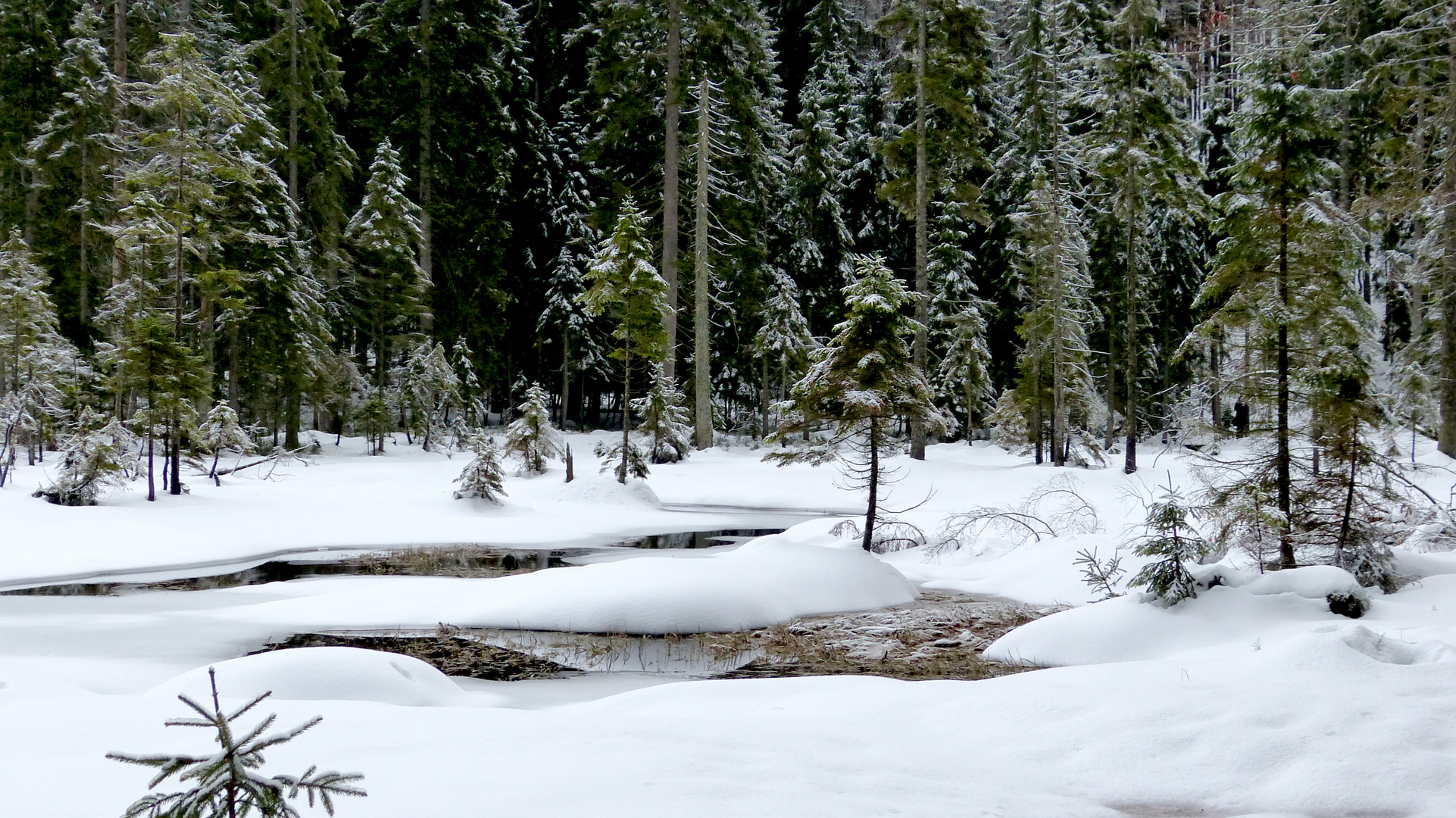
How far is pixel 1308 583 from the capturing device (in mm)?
8250

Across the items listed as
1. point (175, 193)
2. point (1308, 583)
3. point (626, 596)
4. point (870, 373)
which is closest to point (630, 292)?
point (175, 193)

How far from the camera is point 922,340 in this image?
87.8 ft

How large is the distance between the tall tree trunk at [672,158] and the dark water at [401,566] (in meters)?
14.4

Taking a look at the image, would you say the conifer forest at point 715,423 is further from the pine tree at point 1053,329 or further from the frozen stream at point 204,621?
the pine tree at point 1053,329

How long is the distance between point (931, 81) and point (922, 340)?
288 inches

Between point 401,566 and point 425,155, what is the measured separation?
24043 millimetres

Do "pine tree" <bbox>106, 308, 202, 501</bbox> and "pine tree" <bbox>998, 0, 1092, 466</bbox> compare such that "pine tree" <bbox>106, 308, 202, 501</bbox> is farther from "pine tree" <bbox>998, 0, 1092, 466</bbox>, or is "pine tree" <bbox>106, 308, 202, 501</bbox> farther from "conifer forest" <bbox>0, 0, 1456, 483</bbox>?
"pine tree" <bbox>998, 0, 1092, 466</bbox>

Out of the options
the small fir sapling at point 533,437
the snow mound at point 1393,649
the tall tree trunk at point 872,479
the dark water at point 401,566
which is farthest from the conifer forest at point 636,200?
the snow mound at point 1393,649

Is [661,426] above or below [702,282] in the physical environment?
below

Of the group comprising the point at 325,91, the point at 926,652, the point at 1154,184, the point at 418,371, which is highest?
the point at 325,91

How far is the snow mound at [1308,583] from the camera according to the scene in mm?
8125

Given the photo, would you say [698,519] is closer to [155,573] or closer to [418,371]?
[155,573]

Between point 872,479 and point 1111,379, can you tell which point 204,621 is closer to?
point 872,479

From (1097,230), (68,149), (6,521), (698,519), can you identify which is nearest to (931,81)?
(1097,230)
